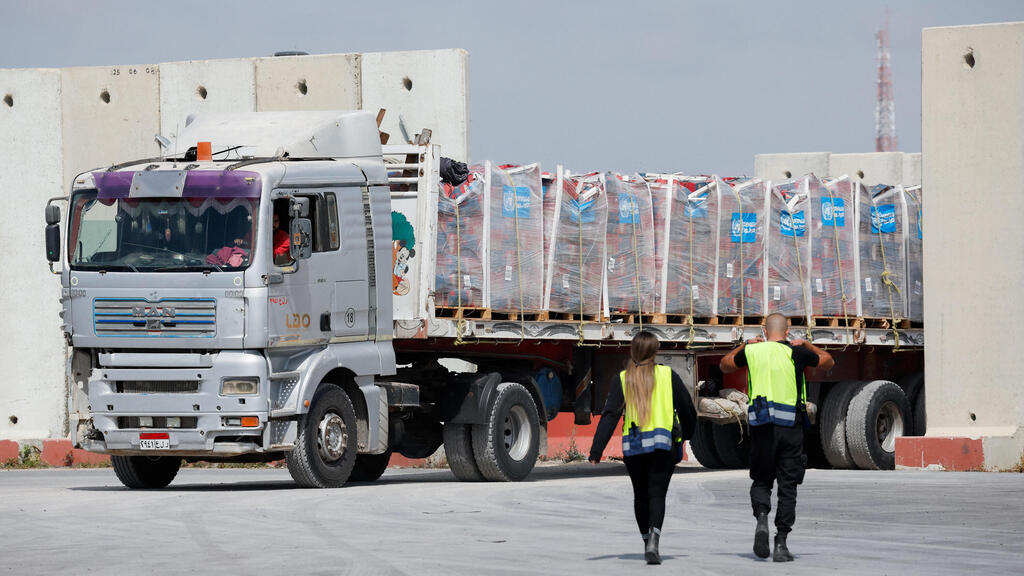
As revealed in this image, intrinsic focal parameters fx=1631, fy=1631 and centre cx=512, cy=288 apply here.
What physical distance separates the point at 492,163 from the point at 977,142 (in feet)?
21.0

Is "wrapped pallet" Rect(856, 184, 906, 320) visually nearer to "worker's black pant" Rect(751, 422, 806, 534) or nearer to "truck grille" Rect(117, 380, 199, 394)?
"truck grille" Rect(117, 380, 199, 394)

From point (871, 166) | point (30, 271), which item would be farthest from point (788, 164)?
point (30, 271)

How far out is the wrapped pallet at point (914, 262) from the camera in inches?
880

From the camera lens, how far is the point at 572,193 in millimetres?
18703

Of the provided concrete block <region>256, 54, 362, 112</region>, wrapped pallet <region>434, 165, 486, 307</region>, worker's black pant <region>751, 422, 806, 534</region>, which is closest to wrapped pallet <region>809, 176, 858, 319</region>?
A: wrapped pallet <region>434, 165, 486, 307</region>

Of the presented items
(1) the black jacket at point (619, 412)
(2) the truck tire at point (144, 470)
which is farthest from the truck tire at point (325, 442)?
(1) the black jacket at point (619, 412)

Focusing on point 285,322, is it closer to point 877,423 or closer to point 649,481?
point 649,481

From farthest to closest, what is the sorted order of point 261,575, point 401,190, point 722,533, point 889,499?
point 401,190, point 889,499, point 722,533, point 261,575

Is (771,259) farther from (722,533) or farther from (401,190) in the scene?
(722,533)

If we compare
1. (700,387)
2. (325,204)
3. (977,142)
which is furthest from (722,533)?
(977,142)

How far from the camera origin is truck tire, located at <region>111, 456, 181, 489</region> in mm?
17281

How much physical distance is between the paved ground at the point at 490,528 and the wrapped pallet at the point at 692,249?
2.28m

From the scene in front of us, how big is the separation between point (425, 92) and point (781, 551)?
47.0 feet

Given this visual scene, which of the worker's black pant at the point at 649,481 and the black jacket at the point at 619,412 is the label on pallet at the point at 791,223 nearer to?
the black jacket at the point at 619,412
